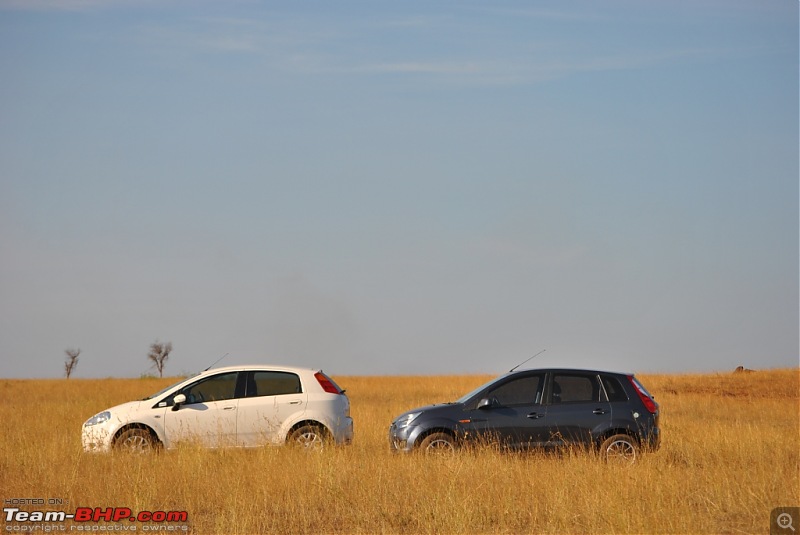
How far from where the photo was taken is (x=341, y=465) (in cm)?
1348

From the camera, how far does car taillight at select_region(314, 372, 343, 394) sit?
1619 cm

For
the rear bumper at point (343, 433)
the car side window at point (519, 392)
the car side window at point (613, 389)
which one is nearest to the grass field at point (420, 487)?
the rear bumper at point (343, 433)

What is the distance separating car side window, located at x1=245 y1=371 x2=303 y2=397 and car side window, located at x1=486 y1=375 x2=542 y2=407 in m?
3.41

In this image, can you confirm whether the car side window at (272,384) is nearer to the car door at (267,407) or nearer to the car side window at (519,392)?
the car door at (267,407)

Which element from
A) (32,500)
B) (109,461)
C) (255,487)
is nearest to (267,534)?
(255,487)

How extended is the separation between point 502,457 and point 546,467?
0.89m

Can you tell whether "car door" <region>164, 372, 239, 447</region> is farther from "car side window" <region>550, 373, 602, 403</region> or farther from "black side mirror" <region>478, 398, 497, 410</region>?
"car side window" <region>550, 373, 602, 403</region>

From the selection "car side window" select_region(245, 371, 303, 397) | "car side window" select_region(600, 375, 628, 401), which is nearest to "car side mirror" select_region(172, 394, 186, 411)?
"car side window" select_region(245, 371, 303, 397)

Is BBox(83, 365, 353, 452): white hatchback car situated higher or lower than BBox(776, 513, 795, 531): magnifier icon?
higher

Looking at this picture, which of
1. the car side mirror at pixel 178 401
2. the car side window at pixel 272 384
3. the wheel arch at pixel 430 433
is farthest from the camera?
the car side window at pixel 272 384

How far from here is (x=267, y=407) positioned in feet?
52.3

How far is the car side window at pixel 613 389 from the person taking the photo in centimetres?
1502

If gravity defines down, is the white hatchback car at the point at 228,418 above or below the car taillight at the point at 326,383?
below

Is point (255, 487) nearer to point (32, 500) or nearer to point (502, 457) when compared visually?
point (32, 500)
